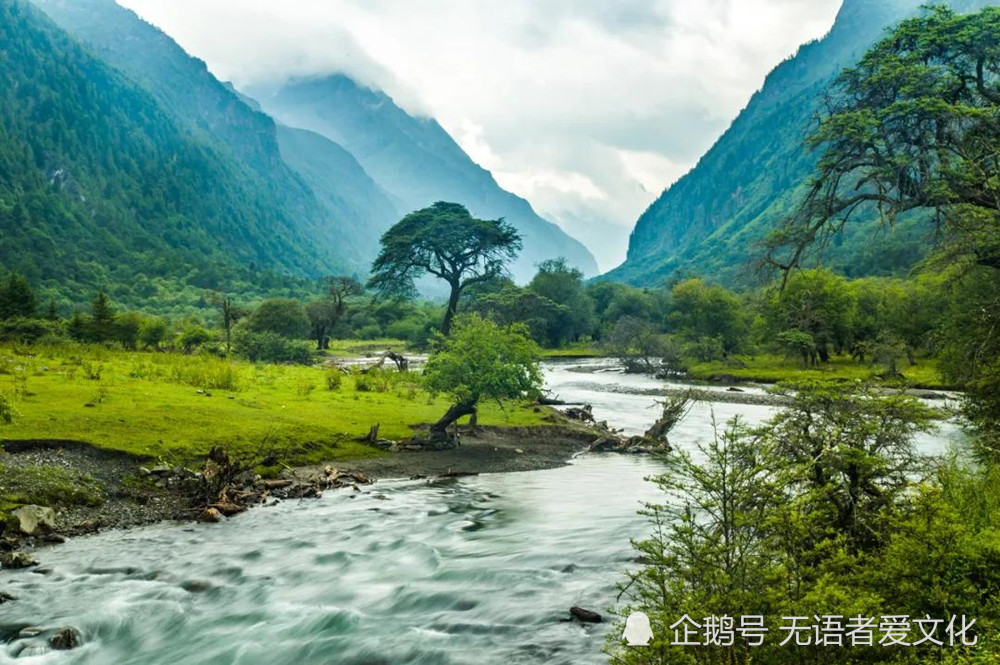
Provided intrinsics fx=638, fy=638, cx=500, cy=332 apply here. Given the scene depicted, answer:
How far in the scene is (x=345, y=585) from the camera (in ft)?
42.6

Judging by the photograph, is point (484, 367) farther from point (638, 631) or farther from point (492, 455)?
point (638, 631)

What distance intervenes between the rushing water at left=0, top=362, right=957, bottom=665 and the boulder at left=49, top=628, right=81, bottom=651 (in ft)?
0.47

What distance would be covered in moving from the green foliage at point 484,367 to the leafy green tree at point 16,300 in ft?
126

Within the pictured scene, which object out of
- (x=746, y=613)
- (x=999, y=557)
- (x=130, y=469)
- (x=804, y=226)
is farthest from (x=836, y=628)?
(x=130, y=469)

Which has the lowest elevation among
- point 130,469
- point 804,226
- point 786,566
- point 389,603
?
point 389,603

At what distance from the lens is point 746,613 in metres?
6.71

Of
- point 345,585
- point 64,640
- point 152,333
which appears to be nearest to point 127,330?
point 152,333

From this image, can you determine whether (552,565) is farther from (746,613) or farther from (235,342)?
(235,342)

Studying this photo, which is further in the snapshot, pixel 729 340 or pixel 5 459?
pixel 729 340

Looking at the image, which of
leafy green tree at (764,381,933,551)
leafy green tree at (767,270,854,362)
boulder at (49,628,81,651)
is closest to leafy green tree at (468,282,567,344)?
leafy green tree at (767,270,854,362)

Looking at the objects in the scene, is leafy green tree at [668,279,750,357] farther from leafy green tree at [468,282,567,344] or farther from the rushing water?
the rushing water

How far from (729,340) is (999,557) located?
263 feet

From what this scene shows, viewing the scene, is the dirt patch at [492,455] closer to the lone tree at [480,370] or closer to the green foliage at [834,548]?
the lone tree at [480,370]

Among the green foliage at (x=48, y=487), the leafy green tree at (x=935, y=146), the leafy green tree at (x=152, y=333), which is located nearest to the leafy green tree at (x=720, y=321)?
the leafy green tree at (x=152, y=333)
